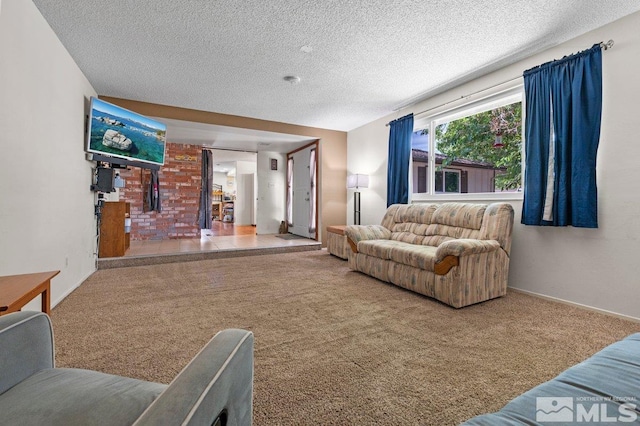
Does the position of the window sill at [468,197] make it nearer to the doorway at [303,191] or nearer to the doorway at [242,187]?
the doorway at [303,191]

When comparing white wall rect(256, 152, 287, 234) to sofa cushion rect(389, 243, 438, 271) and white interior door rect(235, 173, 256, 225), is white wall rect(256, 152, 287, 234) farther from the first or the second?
sofa cushion rect(389, 243, 438, 271)

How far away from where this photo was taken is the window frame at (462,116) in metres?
3.14

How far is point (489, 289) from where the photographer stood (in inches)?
107

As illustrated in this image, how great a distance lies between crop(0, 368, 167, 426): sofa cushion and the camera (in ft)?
2.16

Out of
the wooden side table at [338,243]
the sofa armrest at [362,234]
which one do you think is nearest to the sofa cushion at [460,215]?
the sofa armrest at [362,234]

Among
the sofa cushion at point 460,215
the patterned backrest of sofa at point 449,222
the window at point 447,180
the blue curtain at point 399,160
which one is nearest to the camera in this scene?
the patterned backrest of sofa at point 449,222

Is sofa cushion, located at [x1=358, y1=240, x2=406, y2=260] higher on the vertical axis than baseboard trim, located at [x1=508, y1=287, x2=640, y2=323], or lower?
higher

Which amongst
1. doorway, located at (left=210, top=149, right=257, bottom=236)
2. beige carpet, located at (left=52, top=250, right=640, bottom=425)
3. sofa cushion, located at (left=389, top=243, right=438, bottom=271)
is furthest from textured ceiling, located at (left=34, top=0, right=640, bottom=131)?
doorway, located at (left=210, top=149, right=257, bottom=236)

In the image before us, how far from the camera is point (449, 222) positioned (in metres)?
3.41

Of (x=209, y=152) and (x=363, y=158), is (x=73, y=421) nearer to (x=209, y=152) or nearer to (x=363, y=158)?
(x=363, y=158)

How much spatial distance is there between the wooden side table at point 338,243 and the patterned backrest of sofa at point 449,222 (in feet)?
2.55

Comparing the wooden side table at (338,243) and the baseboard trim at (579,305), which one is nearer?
the baseboard trim at (579,305)

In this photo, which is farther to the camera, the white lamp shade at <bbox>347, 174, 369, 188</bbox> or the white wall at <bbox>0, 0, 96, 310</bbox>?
the white lamp shade at <bbox>347, 174, 369, 188</bbox>

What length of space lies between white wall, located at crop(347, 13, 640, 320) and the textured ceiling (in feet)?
0.90
